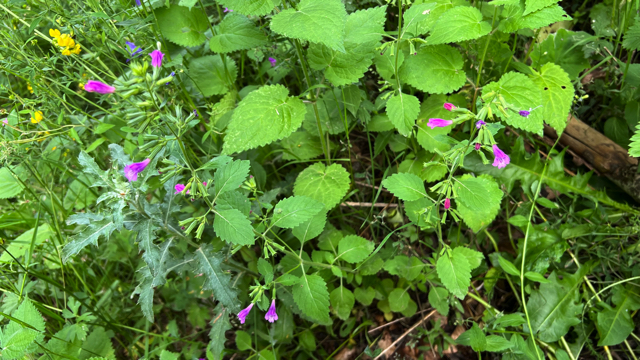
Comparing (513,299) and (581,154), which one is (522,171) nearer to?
(581,154)

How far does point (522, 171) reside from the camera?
2.53 m

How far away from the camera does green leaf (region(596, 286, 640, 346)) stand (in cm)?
214

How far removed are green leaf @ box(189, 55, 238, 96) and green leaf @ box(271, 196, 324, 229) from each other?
4.24 ft

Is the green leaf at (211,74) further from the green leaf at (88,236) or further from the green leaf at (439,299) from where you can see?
the green leaf at (439,299)

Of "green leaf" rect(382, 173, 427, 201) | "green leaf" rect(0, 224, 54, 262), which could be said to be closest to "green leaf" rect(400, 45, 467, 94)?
"green leaf" rect(382, 173, 427, 201)

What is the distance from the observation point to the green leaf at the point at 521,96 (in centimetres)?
203

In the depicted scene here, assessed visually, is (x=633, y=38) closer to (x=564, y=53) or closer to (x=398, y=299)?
(x=564, y=53)

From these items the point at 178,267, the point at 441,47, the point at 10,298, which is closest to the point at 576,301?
the point at 441,47

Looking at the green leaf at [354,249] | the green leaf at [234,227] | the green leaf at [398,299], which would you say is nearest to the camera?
the green leaf at [234,227]

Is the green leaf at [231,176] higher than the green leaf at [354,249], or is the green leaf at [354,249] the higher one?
the green leaf at [231,176]

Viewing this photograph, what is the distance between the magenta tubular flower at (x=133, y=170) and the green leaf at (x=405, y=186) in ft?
3.82

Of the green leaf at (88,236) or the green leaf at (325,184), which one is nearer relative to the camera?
the green leaf at (88,236)

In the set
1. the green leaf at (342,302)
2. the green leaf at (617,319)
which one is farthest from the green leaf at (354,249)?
the green leaf at (617,319)

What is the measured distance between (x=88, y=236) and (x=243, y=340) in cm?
120
